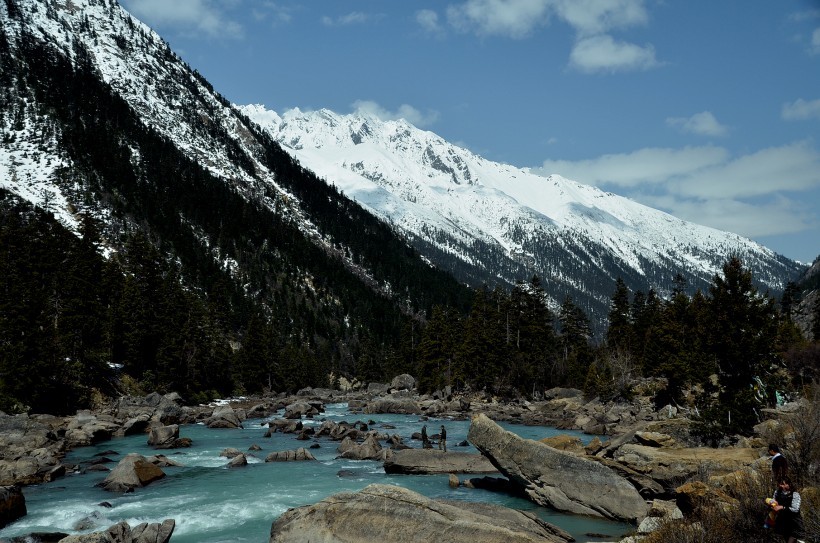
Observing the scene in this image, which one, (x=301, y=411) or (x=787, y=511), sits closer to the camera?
(x=787, y=511)

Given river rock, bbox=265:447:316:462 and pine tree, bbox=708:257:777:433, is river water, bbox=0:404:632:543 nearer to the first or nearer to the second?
river rock, bbox=265:447:316:462

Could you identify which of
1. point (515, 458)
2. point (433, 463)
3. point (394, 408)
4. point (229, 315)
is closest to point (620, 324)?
point (394, 408)

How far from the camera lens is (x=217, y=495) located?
990 inches

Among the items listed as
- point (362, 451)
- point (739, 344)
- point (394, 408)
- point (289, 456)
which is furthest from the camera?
point (394, 408)

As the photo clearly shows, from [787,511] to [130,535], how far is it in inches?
748

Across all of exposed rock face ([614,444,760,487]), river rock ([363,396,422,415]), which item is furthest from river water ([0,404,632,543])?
river rock ([363,396,422,415])

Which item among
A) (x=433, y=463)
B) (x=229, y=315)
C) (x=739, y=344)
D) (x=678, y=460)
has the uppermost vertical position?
(x=229, y=315)

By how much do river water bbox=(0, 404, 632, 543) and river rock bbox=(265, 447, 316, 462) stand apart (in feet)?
2.77

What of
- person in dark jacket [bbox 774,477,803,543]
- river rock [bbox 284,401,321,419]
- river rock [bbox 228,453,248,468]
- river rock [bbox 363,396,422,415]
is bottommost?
river rock [bbox 363,396,422,415]

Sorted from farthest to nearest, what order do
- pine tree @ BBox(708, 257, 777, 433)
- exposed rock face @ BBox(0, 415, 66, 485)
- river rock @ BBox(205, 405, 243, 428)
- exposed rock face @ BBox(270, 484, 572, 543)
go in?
1. river rock @ BBox(205, 405, 243, 428)
2. pine tree @ BBox(708, 257, 777, 433)
3. exposed rock face @ BBox(0, 415, 66, 485)
4. exposed rock face @ BBox(270, 484, 572, 543)

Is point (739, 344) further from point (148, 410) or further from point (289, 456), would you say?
point (148, 410)

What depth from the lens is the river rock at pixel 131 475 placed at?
83.4ft

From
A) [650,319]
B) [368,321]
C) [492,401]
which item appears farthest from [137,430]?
[368,321]

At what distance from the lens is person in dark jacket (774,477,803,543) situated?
1089 cm
